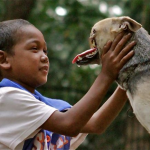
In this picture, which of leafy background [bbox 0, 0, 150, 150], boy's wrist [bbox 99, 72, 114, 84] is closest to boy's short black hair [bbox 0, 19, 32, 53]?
boy's wrist [bbox 99, 72, 114, 84]

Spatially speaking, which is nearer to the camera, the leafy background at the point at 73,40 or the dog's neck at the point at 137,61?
the dog's neck at the point at 137,61

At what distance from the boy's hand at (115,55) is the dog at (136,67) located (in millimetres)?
44

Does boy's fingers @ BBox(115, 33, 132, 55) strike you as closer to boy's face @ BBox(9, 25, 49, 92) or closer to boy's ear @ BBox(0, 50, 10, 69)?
boy's face @ BBox(9, 25, 49, 92)

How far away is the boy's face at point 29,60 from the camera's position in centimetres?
270

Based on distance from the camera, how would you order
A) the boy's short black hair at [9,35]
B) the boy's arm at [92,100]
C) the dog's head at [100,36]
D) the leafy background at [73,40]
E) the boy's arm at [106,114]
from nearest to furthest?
1. the boy's arm at [92,100]
2. the dog's head at [100,36]
3. the boy's short black hair at [9,35]
4. the boy's arm at [106,114]
5. the leafy background at [73,40]

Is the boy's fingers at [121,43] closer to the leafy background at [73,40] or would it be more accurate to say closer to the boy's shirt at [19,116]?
the boy's shirt at [19,116]

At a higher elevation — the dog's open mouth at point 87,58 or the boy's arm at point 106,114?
the dog's open mouth at point 87,58

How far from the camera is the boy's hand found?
2484 mm

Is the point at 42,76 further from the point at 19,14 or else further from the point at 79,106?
the point at 19,14

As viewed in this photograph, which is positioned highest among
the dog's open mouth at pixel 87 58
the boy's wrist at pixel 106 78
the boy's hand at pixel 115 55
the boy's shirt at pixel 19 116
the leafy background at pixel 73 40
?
the boy's hand at pixel 115 55

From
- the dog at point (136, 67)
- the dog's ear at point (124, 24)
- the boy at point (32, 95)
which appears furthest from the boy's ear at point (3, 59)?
the dog's ear at point (124, 24)

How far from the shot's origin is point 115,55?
2.49 metres

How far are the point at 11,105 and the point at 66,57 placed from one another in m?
3.99

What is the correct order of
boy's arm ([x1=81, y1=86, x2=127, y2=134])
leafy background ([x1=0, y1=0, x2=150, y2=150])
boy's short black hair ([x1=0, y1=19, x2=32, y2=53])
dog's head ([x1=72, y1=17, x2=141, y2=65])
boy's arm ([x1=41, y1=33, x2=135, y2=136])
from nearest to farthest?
boy's arm ([x1=41, y1=33, x2=135, y2=136])
dog's head ([x1=72, y1=17, x2=141, y2=65])
boy's short black hair ([x1=0, y1=19, x2=32, y2=53])
boy's arm ([x1=81, y1=86, x2=127, y2=134])
leafy background ([x1=0, y1=0, x2=150, y2=150])
